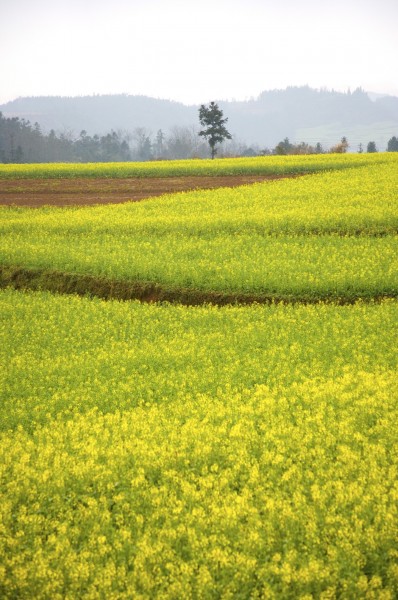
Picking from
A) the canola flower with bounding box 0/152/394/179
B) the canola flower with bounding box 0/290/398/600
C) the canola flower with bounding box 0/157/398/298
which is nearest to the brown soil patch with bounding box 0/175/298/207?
the canola flower with bounding box 0/152/394/179

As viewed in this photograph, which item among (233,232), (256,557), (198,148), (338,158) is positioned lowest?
(256,557)

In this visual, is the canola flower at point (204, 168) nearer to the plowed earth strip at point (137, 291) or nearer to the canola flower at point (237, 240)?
the canola flower at point (237, 240)

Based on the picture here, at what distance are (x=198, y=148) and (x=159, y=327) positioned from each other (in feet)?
610

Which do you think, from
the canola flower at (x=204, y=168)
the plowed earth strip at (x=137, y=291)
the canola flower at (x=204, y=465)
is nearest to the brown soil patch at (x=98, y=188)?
the canola flower at (x=204, y=168)

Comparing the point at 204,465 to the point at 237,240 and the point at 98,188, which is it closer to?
the point at 237,240

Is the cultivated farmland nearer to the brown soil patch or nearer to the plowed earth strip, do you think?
the plowed earth strip

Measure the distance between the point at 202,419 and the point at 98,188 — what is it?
101 ft

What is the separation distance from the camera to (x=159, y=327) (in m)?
13.0

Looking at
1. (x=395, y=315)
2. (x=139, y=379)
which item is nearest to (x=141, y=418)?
(x=139, y=379)

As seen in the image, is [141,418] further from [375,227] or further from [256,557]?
[375,227]

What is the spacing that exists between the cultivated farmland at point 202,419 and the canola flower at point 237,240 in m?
0.09

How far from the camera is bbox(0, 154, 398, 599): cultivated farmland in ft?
17.4

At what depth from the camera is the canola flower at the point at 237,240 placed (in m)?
15.4

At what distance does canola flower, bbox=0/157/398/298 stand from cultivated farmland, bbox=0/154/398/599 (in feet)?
0.29
